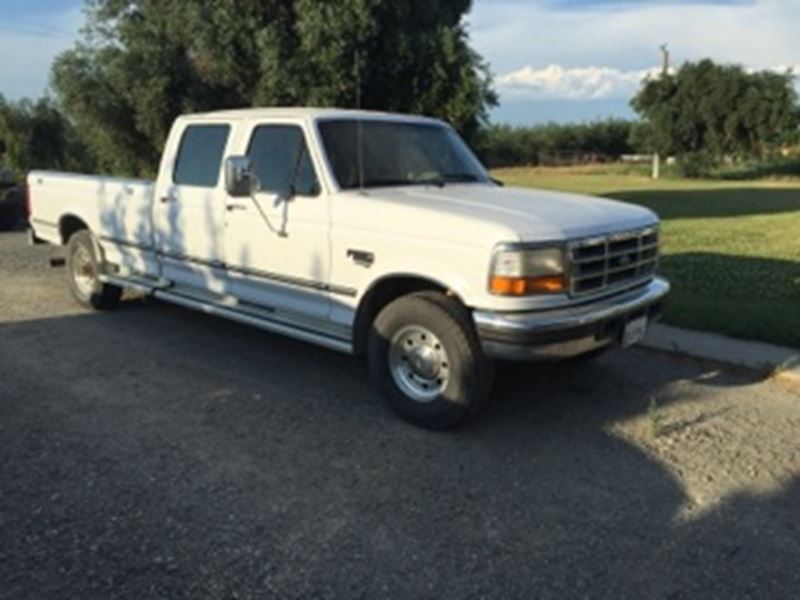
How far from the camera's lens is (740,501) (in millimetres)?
4246

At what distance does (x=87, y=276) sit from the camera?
27.9ft

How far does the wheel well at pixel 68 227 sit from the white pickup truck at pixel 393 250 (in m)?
1.55

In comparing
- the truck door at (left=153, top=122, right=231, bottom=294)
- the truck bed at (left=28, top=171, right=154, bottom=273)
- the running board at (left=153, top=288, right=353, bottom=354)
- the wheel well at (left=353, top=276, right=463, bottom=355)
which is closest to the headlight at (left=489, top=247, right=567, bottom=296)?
the wheel well at (left=353, top=276, right=463, bottom=355)

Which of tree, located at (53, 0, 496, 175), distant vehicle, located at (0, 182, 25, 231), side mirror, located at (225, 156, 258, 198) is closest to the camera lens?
side mirror, located at (225, 156, 258, 198)

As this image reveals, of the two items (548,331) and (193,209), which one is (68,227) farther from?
(548,331)

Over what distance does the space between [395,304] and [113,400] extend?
217 centimetres

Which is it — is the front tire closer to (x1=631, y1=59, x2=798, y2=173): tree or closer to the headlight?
the headlight

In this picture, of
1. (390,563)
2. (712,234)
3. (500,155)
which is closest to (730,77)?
(500,155)

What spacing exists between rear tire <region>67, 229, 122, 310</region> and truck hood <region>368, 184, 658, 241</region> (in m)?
3.95

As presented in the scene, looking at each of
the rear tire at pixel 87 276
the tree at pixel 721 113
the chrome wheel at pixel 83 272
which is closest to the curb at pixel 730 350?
the rear tire at pixel 87 276

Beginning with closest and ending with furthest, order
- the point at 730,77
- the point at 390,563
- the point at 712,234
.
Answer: the point at 390,563, the point at 712,234, the point at 730,77

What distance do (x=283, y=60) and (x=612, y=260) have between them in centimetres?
1079

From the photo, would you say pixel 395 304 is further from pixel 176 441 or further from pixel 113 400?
pixel 113 400

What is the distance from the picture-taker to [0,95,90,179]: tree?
75.4 ft
